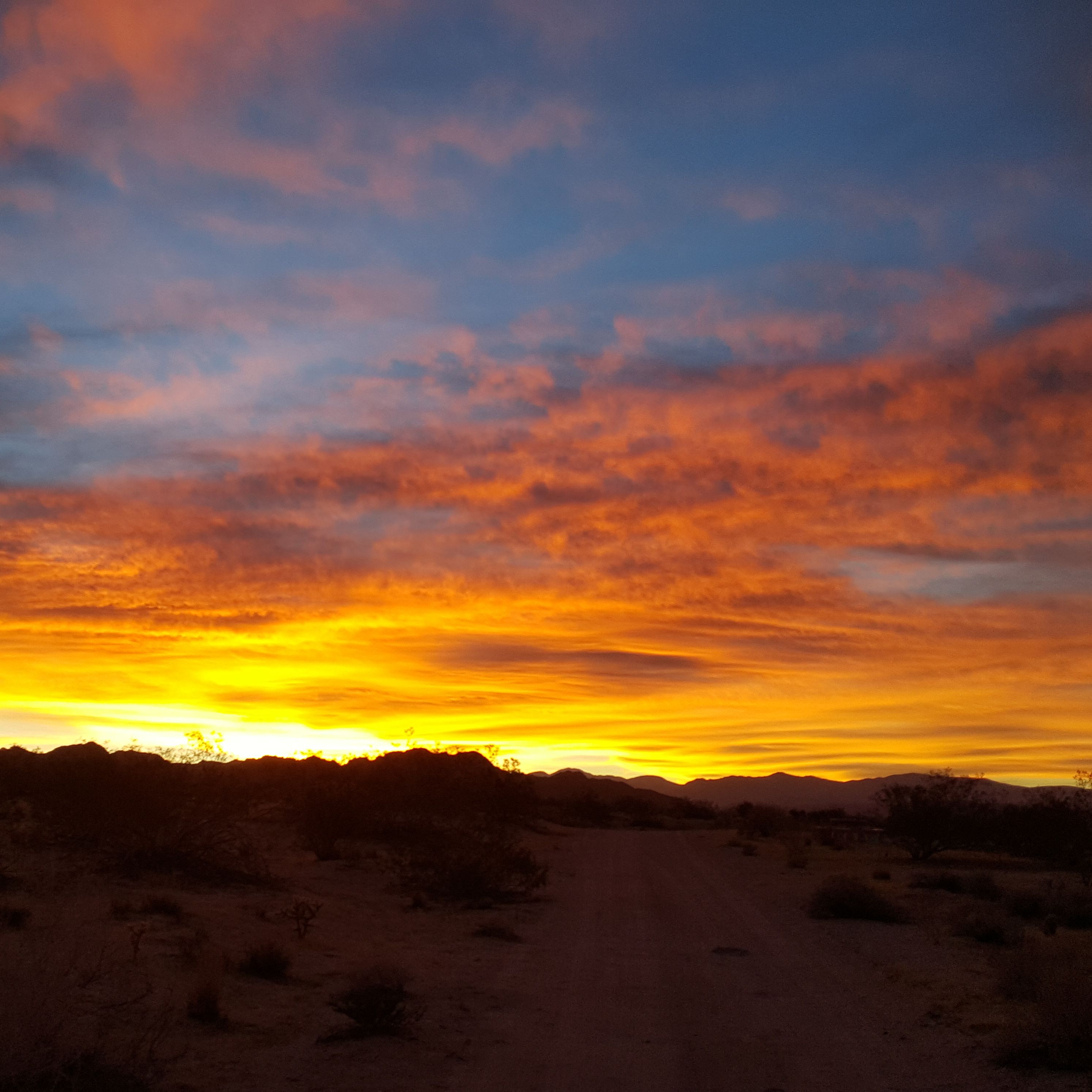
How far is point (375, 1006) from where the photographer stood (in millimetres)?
10742

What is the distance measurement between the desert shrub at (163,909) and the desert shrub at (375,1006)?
5285 mm

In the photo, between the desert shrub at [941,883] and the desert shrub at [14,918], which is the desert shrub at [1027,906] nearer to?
the desert shrub at [941,883]

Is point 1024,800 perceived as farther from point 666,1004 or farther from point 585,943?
point 666,1004

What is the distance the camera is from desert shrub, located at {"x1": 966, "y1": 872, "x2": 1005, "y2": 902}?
80.1 feet

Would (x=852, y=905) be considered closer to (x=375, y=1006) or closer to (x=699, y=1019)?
(x=699, y=1019)

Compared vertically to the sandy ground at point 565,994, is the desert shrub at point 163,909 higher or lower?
higher

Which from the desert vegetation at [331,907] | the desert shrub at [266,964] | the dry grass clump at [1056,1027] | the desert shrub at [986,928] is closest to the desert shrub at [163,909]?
the desert vegetation at [331,907]

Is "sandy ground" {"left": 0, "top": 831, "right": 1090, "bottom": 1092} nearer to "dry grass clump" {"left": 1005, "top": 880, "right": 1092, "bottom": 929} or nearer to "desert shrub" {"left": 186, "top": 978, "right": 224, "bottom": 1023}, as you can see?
"desert shrub" {"left": 186, "top": 978, "right": 224, "bottom": 1023}

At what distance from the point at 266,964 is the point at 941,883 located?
64.4ft

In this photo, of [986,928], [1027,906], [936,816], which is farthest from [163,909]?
[936,816]

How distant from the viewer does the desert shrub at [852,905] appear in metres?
21.0

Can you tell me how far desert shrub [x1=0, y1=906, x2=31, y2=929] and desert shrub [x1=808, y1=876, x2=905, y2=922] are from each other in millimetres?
14663

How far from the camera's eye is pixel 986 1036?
36.3ft

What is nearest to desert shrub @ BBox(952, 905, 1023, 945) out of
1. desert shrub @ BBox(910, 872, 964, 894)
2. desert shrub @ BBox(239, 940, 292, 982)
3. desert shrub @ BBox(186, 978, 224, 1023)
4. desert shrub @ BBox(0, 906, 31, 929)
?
desert shrub @ BBox(910, 872, 964, 894)
